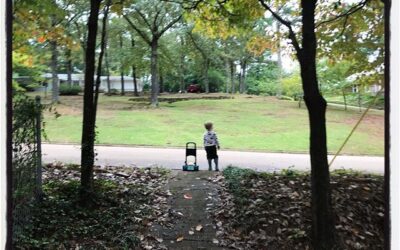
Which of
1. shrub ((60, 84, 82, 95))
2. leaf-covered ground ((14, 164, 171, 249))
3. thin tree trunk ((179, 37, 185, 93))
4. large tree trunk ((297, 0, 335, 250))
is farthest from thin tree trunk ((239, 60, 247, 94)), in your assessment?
large tree trunk ((297, 0, 335, 250))

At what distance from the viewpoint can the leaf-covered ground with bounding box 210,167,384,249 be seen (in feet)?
10.1

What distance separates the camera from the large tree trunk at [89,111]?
3943 mm

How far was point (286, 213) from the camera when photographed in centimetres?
357

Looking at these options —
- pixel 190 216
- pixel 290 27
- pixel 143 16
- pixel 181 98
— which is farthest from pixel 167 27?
pixel 190 216

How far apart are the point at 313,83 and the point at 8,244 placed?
2572mm

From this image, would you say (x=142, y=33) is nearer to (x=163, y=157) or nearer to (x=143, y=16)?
(x=143, y=16)

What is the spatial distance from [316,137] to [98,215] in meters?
2.22

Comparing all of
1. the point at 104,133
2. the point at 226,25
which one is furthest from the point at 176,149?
the point at 226,25

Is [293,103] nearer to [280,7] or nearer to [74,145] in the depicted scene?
[280,7]

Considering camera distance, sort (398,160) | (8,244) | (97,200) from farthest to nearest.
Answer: (97,200), (8,244), (398,160)

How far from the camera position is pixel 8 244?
1.39 m

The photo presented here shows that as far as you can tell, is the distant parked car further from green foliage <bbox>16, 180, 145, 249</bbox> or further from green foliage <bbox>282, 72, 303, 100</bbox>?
green foliage <bbox>16, 180, 145, 249</bbox>

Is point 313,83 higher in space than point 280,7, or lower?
lower

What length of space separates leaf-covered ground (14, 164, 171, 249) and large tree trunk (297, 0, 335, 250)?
1.44m
